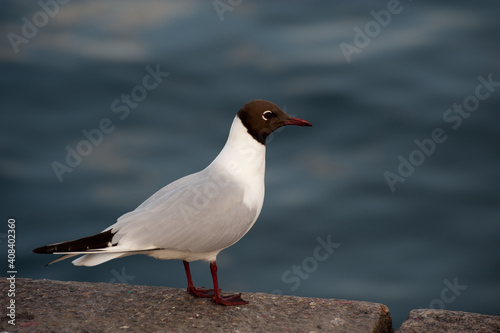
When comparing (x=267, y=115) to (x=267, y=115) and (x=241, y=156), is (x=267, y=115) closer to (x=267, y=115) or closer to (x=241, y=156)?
(x=267, y=115)

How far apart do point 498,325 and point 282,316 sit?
1.25 metres

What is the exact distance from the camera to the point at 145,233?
13.4 feet

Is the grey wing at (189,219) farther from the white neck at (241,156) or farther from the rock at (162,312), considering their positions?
the rock at (162,312)

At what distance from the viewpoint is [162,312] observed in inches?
161

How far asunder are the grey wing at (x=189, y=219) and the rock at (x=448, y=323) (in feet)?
3.90

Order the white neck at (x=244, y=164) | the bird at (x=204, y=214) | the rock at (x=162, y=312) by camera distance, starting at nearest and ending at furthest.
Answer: the rock at (x=162, y=312)
the bird at (x=204, y=214)
the white neck at (x=244, y=164)

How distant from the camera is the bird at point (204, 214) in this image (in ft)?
13.3

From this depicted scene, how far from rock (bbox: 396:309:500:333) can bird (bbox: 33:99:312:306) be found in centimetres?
105

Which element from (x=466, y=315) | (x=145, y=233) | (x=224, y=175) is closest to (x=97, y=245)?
(x=145, y=233)

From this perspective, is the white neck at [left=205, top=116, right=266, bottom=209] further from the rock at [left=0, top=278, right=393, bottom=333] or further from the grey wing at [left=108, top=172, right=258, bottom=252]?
the rock at [left=0, top=278, right=393, bottom=333]

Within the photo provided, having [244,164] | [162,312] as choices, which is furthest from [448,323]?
[162,312]

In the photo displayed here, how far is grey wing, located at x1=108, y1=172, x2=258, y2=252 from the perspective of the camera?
410 cm

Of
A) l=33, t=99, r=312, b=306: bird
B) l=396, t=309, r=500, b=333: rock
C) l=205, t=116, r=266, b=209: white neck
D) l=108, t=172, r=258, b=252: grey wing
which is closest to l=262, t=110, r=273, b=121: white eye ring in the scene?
l=33, t=99, r=312, b=306: bird

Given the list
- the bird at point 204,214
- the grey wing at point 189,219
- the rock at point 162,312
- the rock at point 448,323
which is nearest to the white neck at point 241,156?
the bird at point 204,214
